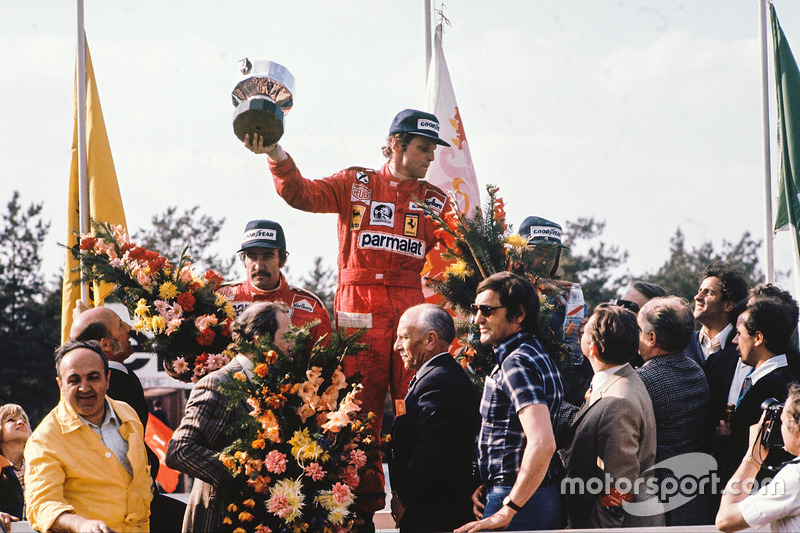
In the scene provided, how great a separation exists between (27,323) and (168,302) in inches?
991

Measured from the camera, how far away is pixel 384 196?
6.88m

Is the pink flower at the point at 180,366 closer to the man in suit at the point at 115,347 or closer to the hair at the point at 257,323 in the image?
the man in suit at the point at 115,347

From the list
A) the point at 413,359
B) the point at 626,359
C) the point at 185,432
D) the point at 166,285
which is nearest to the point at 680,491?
the point at 626,359

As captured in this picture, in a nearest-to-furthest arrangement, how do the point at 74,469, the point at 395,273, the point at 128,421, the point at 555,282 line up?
the point at 74,469 → the point at 128,421 → the point at 555,282 → the point at 395,273

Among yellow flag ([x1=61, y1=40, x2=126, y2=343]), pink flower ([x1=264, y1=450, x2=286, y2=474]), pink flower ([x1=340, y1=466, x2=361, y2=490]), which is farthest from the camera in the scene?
yellow flag ([x1=61, y1=40, x2=126, y2=343])

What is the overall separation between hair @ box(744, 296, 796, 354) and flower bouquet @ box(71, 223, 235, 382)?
2990 mm

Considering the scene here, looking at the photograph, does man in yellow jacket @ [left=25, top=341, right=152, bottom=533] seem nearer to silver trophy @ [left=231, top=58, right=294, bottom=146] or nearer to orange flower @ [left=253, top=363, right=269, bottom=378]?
orange flower @ [left=253, top=363, right=269, bottom=378]

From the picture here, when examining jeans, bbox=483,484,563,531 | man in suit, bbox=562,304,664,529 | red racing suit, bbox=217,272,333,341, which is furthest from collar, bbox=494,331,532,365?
red racing suit, bbox=217,272,333,341

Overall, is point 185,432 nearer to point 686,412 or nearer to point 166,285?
point 166,285

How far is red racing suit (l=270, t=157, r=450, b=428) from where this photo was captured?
6602 mm

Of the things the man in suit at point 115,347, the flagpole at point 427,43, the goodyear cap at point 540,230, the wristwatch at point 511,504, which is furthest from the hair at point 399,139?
the flagpole at point 427,43

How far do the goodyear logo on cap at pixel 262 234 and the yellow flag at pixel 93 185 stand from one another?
10.9 ft

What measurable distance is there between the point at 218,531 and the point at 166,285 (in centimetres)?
221

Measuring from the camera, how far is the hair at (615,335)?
4.79 m
